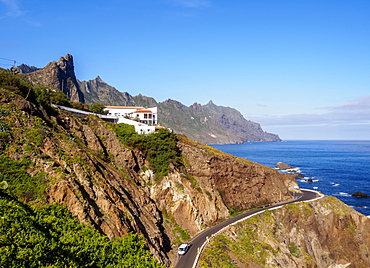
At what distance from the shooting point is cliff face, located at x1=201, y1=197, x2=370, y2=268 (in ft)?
144

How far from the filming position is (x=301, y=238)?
178 feet

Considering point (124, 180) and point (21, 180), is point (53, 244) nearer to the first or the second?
point (21, 180)

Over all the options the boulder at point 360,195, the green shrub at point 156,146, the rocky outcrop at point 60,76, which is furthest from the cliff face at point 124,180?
the rocky outcrop at point 60,76

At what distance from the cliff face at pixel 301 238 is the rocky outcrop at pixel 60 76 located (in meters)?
125

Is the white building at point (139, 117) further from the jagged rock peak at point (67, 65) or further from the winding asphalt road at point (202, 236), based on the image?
the jagged rock peak at point (67, 65)

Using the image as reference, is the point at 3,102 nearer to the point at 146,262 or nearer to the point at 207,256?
the point at 146,262

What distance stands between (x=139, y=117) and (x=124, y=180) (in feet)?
111

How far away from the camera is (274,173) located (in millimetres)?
70562

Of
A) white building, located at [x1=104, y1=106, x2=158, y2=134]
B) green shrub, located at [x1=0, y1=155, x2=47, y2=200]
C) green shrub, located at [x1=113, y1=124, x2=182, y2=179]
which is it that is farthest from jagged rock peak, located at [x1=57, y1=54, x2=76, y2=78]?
green shrub, located at [x1=0, y1=155, x2=47, y2=200]

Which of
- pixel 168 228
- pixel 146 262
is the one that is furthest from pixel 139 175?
pixel 146 262

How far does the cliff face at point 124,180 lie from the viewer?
29250mm

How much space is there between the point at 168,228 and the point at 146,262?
28.5 metres

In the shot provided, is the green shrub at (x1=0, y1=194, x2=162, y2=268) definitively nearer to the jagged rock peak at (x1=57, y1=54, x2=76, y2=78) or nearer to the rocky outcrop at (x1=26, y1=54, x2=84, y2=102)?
the rocky outcrop at (x1=26, y1=54, x2=84, y2=102)

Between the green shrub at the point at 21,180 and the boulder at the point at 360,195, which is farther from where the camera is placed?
the boulder at the point at 360,195
